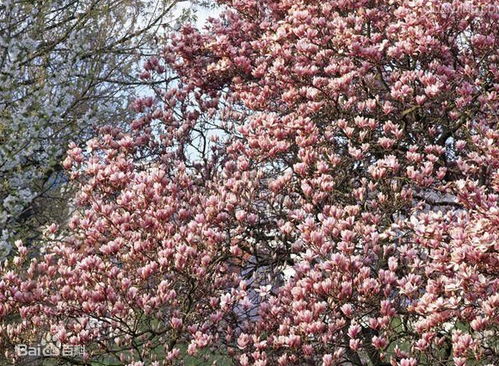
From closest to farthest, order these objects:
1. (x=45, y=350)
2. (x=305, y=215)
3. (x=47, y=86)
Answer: (x=45, y=350) < (x=305, y=215) < (x=47, y=86)

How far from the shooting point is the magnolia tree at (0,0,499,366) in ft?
18.0

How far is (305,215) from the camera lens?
649 cm

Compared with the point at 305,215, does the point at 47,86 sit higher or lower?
higher

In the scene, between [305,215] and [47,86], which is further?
[47,86]

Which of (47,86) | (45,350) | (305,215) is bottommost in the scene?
(45,350)

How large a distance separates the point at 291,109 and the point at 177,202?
2240mm

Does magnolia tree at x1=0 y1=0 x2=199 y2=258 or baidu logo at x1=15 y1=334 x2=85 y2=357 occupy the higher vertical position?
magnolia tree at x1=0 y1=0 x2=199 y2=258

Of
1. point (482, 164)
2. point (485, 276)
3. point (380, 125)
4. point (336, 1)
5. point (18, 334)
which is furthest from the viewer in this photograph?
point (336, 1)

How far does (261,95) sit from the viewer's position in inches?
334

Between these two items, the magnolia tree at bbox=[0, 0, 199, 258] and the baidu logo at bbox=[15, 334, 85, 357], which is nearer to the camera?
the baidu logo at bbox=[15, 334, 85, 357]

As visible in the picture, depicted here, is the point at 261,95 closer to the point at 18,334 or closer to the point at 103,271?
the point at 103,271

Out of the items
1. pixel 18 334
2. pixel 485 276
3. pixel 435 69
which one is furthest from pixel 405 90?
pixel 18 334

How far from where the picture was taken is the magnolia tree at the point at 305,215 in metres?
5.50

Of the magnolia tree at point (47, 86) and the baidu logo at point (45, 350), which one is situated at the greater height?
the magnolia tree at point (47, 86)
